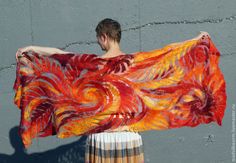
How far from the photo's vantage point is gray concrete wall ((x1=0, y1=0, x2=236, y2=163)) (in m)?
5.05

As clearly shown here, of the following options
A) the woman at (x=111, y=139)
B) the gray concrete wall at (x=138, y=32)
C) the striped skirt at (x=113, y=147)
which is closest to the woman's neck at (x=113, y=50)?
the woman at (x=111, y=139)

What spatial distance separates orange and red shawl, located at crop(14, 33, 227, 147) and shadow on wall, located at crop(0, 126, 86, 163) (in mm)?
1326

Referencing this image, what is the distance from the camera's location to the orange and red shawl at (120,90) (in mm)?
3604

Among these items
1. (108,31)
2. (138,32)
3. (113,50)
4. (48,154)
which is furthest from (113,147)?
(48,154)

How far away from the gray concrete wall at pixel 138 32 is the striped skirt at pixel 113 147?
158 centimetres

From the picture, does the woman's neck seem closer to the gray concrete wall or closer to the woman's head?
the woman's head

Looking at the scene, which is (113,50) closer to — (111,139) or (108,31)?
(108,31)

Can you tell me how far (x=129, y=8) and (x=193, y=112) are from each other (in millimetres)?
1479

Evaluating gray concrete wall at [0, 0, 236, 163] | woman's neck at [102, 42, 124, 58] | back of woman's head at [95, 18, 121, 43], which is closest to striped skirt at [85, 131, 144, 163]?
woman's neck at [102, 42, 124, 58]

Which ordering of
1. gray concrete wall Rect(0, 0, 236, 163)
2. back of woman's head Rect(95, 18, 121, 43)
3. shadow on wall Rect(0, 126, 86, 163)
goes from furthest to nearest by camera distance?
shadow on wall Rect(0, 126, 86, 163)
gray concrete wall Rect(0, 0, 236, 163)
back of woman's head Rect(95, 18, 121, 43)

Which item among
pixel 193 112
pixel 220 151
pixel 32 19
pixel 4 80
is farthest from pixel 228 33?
pixel 4 80

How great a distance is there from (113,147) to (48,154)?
1.90 m

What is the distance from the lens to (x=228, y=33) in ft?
16.8

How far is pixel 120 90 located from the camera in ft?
11.8
